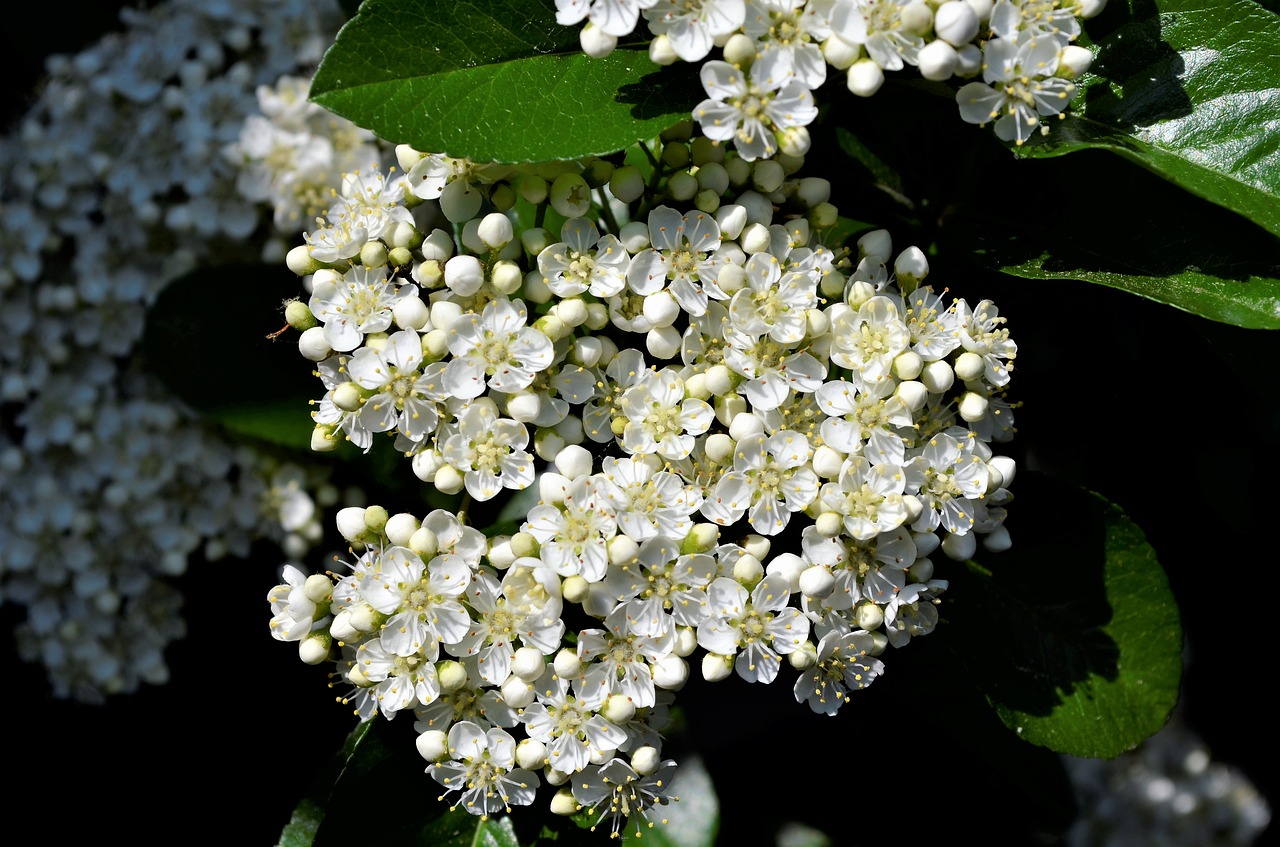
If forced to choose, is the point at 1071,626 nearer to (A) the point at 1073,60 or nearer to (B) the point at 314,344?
(A) the point at 1073,60

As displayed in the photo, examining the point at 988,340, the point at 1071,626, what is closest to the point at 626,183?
the point at 988,340

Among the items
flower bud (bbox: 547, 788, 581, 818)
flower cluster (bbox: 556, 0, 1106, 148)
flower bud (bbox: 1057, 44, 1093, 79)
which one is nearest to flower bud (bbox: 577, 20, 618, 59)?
flower cluster (bbox: 556, 0, 1106, 148)

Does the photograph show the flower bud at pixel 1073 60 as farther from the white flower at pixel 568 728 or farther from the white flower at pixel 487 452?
the white flower at pixel 568 728

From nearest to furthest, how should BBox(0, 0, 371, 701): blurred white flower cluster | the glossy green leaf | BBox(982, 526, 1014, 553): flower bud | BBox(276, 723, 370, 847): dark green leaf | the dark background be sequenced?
BBox(982, 526, 1014, 553): flower bud → BBox(276, 723, 370, 847): dark green leaf → the glossy green leaf → the dark background → BBox(0, 0, 371, 701): blurred white flower cluster

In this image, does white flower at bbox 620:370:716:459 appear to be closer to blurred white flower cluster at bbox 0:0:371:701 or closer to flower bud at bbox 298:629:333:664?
flower bud at bbox 298:629:333:664

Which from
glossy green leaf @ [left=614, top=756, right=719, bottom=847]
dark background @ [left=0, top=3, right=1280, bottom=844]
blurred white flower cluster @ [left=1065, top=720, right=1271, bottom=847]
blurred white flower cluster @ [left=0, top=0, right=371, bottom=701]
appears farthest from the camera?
blurred white flower cluster @ [left=1065, top=720, right=1271, bottom=847]

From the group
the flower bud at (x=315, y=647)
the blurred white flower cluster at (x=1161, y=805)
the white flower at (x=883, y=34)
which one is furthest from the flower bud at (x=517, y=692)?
the blurred white flower cluster at (x=1161, y=805)

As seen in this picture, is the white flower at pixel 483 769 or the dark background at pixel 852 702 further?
the dark background at pixel 852 702
